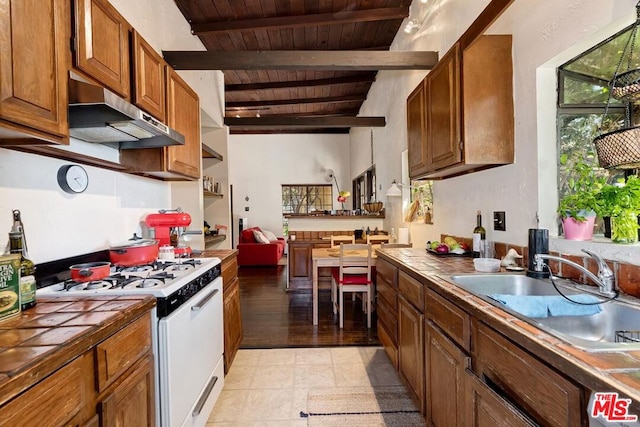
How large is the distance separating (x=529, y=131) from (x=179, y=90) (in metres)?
2.35

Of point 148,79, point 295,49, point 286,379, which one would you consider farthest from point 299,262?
point 148,79

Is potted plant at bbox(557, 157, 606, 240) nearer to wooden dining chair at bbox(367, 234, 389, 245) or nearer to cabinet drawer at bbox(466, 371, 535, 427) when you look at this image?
cabinet drawer at bbox(466, 371, 535, 427)

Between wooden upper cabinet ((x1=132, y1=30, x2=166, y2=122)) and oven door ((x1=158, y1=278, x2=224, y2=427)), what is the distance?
1.16m

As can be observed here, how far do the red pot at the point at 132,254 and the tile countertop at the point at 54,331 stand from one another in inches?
22.7

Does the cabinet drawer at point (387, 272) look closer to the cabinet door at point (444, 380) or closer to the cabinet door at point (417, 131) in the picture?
the cabinet door at point (444, 380)

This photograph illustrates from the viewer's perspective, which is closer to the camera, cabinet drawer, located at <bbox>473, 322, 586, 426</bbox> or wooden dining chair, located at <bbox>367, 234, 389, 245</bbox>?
cabinet drawer, located at <bbox>473, 322, 586, 426</bbox>

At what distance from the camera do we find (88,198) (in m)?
1.79

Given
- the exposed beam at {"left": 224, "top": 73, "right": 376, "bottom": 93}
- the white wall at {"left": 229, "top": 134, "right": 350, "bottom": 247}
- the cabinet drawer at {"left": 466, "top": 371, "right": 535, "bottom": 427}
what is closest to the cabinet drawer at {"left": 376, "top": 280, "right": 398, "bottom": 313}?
the cabinet drawer at {"left": 466, "top": 371, "right": 535, "bottom": 427}

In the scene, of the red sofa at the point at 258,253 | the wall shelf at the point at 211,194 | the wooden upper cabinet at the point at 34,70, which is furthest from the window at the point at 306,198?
the wooden upper cabinet at the point at 34,70

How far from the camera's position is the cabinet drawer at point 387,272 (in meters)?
2.13

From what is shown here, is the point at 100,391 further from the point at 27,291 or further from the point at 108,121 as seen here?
the point at 108,121

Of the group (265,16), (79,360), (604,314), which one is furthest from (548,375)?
(265,16)

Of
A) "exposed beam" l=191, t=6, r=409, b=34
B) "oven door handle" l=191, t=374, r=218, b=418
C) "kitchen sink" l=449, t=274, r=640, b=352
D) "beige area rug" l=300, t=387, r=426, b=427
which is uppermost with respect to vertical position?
"exposed beam" l=191, t=6, r=409, b=34

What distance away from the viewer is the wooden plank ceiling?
280 cm
